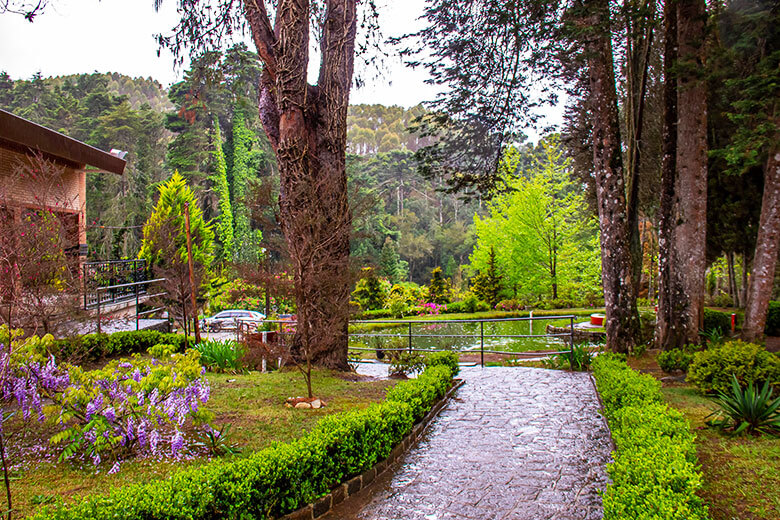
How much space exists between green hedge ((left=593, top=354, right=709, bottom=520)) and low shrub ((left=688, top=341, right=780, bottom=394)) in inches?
62.7

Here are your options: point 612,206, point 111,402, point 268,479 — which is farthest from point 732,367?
point 111,402

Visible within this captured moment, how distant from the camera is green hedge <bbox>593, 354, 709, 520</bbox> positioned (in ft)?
9.18

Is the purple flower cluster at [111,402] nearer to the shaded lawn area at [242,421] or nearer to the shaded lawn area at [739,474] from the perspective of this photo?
the shaded lawn area at [242,421]

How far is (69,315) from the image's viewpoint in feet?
25.6

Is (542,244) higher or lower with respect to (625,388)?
higher

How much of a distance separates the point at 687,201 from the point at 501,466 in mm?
7221

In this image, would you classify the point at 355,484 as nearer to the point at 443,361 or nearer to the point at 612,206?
the point at 443,361

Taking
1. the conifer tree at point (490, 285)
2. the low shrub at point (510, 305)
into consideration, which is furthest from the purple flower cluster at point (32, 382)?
the conifer tree at point (490, 285)

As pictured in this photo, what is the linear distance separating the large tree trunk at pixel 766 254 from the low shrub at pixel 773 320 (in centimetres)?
703

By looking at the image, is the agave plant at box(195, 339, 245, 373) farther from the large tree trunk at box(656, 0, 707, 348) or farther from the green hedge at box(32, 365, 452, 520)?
the large tree trunk at box(656, 0, 707, 348)

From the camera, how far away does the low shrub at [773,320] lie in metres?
14.6

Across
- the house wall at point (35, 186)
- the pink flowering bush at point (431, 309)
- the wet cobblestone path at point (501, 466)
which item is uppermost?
the house wall at point (35, 186)

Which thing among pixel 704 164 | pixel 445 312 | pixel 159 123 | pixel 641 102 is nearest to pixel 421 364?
pixel 704 164

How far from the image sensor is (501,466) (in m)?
4.68
